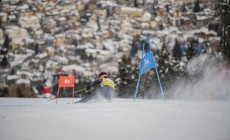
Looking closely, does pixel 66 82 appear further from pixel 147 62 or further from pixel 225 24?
pixel 225 24

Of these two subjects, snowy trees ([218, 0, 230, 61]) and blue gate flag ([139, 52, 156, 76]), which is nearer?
blue gate flag ([139, 52, 156, 76])

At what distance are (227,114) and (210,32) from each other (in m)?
194

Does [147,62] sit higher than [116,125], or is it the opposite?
[147,62]

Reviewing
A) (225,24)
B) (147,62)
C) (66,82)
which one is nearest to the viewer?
(147,62)

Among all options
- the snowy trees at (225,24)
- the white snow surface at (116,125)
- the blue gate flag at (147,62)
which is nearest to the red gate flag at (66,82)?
the blue gate flag at (147,62)

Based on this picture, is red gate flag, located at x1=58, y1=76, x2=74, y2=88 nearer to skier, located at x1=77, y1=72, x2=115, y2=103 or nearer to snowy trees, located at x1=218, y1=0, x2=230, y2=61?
skier, located at x1=77, y1=72, x2=115, y2=103

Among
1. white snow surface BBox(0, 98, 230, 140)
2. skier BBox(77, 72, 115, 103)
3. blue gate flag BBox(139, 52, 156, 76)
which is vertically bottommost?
skier BBox(77, 72, 115, 103)

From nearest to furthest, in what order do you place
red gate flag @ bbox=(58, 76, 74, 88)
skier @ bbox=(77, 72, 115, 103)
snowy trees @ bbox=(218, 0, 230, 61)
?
1. skier @ bbox=(77, 72, 115, 103)
2. red gate flag @ bbox=(58, 76, 74, 88)
3. snowy trees @ bbox=(218, 0, 230, 61)

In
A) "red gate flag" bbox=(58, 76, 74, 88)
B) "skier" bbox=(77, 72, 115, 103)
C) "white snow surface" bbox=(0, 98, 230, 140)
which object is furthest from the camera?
"red gate flag" bbox=(58, 76, 74, 88)

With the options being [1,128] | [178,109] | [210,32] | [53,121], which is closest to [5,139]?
[1,128]

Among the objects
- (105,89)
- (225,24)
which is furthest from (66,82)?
(225,24)

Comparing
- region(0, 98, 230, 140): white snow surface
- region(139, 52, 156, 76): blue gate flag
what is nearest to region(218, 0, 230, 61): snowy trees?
region(139, 52, 156, 76): blue gate flag

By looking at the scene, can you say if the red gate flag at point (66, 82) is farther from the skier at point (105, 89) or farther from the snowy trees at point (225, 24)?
the snowy trees at point (225, 24)

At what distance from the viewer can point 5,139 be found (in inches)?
218
